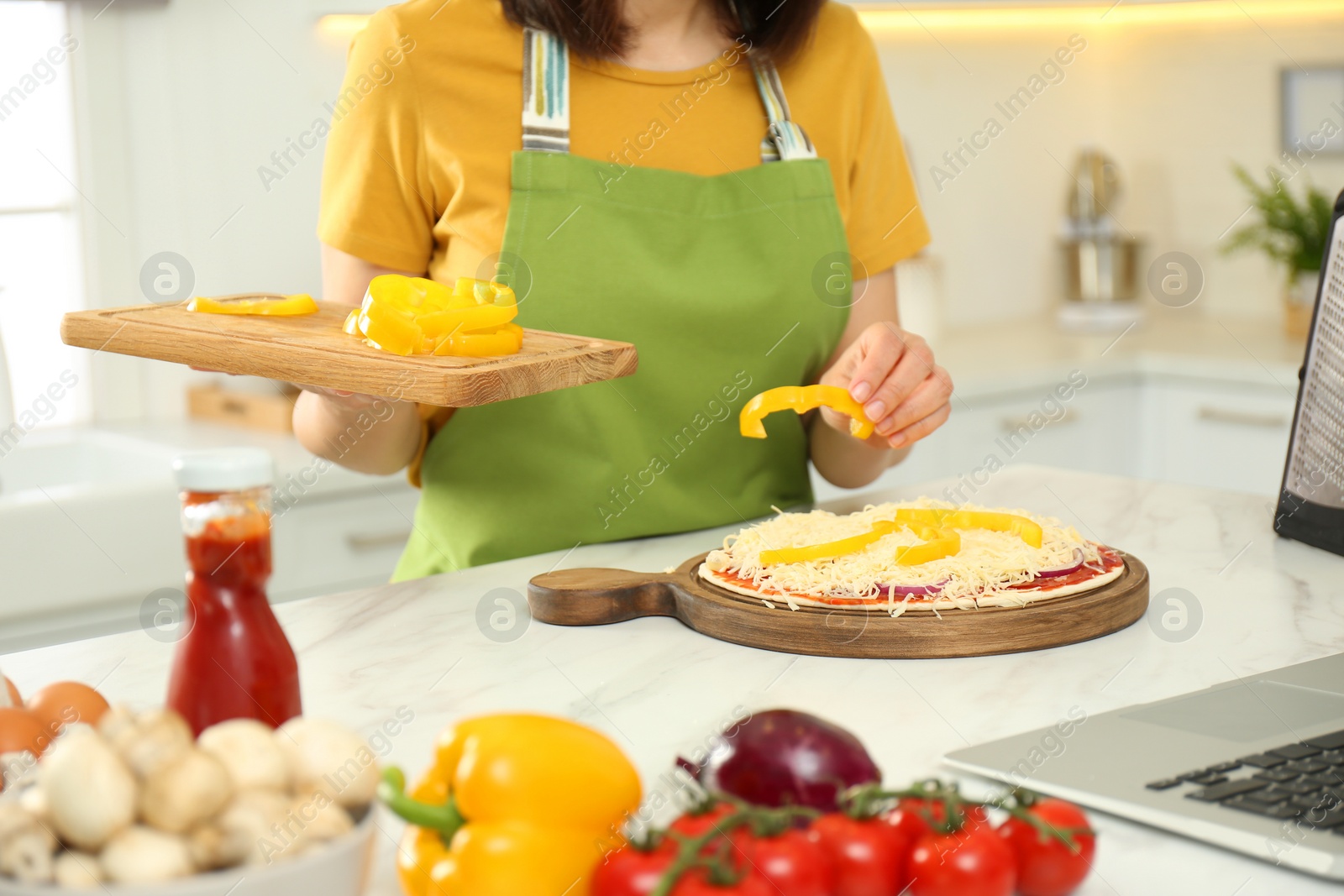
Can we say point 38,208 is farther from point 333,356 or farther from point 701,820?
point 701,820

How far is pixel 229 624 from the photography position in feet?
2.06

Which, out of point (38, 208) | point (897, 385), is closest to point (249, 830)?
point (897, 385)

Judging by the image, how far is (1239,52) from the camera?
304cm

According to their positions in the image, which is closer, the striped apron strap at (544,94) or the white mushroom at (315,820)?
the white mushroom at (315,820)

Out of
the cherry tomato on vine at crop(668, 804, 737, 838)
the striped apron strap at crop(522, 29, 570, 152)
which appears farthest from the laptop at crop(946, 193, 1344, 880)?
the striped apron strap at crop(522, 29, 570, 152)

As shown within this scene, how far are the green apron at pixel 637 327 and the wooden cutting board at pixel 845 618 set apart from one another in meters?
0.27

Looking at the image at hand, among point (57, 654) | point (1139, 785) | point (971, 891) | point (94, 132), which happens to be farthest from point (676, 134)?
point (94, 132)

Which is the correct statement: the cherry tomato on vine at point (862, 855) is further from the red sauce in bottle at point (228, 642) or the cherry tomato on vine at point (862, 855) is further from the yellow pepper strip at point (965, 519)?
the yellow pepper strip at point (965, 519)

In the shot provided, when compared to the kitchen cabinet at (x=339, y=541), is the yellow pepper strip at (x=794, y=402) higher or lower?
higher

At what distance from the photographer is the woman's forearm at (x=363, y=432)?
125cm

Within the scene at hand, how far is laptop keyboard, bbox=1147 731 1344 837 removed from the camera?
0.65 m

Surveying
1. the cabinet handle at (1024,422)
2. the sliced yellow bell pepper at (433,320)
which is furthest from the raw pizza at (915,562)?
the cabinet handle at (1024,422)

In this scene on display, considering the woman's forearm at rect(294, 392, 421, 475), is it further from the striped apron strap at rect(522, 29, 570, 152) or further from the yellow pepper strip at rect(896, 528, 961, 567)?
the yellow pepper strip at rect(896, 528, 961, 567)

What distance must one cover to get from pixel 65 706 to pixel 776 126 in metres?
0.97
